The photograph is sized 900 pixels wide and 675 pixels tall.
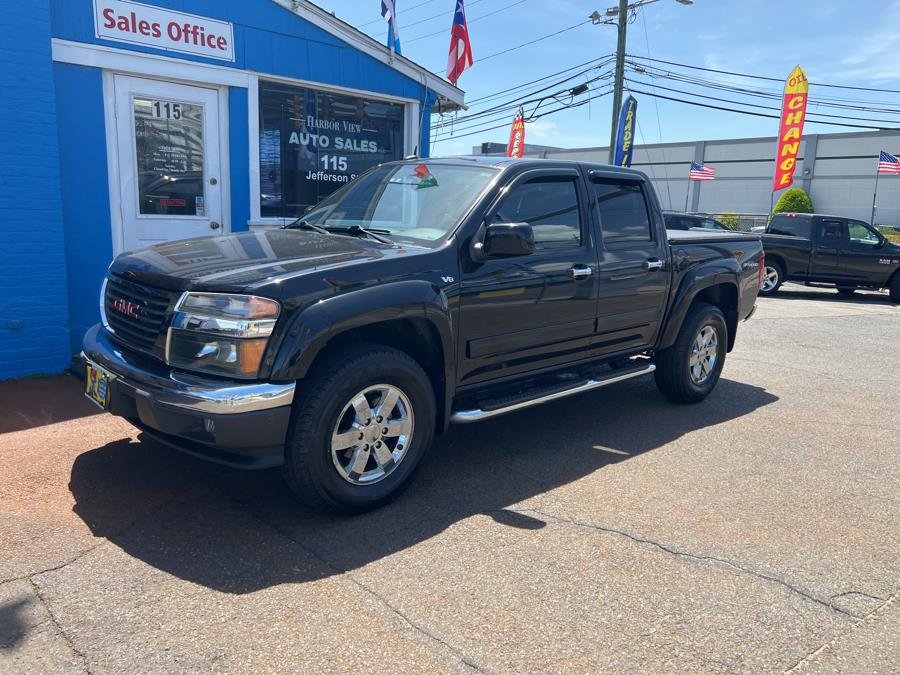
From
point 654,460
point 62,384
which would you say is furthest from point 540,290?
point 62,384

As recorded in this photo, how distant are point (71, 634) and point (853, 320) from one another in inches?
495

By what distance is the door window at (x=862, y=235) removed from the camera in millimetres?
15023

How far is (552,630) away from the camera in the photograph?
2.77m

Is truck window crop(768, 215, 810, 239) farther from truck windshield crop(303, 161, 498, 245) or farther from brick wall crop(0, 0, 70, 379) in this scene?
brick wall crop(0, 0, 70, 379)

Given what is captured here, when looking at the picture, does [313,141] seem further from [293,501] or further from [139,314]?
[293,501]

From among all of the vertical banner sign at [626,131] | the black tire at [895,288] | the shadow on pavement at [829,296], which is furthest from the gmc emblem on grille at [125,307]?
the vertical banner sign at [626,131]

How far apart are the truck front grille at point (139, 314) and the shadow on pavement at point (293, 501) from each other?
2.80 ft

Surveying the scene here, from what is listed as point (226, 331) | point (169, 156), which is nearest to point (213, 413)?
point (226, 331)

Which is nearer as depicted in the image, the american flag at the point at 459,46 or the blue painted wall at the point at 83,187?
the blue painted wall at the point at 83,187

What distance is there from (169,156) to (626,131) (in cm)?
1615

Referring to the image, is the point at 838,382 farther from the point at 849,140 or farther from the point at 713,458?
the point at 849,140

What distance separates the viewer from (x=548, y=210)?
469cm

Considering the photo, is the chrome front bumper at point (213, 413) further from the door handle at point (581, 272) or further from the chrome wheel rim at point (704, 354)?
the chrome wheel rim at point (704, 354)

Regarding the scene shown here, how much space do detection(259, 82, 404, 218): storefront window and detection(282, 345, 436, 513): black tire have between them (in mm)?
4592
